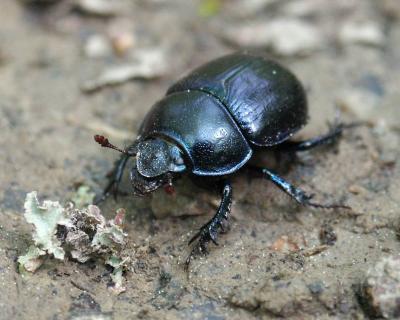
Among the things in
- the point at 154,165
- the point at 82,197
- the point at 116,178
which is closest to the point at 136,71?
the point at 116,178

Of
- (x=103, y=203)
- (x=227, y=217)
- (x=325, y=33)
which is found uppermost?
(x=325, y=33)

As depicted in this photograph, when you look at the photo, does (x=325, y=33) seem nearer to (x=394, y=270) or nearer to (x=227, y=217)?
(x=227, y=217)

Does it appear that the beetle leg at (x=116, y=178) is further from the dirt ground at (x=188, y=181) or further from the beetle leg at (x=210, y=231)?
the beetle leg at (x=210, y=231)

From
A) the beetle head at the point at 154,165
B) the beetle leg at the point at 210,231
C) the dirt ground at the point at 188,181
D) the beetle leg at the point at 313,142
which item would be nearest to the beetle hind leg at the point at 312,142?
the beetle leg at the point at 313,142

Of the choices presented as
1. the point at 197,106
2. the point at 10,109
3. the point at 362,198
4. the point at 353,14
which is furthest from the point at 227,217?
the point at 353,14

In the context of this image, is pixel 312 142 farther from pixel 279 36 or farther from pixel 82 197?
pixel 82 197

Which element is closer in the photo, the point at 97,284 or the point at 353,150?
the point at 97,284
